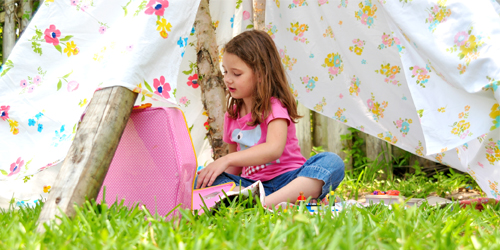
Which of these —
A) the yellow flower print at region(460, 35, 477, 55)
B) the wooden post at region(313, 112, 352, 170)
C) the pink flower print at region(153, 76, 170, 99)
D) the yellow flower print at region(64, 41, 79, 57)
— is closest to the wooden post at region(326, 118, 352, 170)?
the wooden post at region(313, 112, 352, 170)

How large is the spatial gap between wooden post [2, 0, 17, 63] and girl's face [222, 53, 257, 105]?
2347 mm

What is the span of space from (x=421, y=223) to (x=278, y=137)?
821 millimetres

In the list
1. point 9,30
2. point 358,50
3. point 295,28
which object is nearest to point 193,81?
point 295,28

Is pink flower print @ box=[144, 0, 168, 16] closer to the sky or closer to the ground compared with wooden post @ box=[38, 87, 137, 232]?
closer to the sky

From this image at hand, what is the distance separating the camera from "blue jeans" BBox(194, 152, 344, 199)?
174 cm

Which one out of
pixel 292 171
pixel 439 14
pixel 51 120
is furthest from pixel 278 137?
pixel 51 120

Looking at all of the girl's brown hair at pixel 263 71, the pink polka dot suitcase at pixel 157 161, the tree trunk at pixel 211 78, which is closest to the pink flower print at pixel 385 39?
the girl's brown hair at pixel 263 71

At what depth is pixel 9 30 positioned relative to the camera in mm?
3406

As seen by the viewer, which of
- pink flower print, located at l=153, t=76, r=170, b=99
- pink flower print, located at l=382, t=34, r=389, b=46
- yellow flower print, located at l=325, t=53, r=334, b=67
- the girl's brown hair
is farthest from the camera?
yellow flower print, located at l=325, t=53, r=334, b=67

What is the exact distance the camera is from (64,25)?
1.42m

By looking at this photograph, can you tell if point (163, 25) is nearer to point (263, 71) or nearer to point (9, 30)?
point (263, 71)

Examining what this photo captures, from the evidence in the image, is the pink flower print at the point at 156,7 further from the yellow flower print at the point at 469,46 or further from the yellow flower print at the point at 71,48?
the yellow flower print at the point at 469,46

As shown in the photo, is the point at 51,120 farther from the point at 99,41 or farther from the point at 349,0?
the point at 349,0

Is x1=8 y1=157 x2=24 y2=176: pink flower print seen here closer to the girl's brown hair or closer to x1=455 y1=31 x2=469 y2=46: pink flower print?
the girl's brown hair
